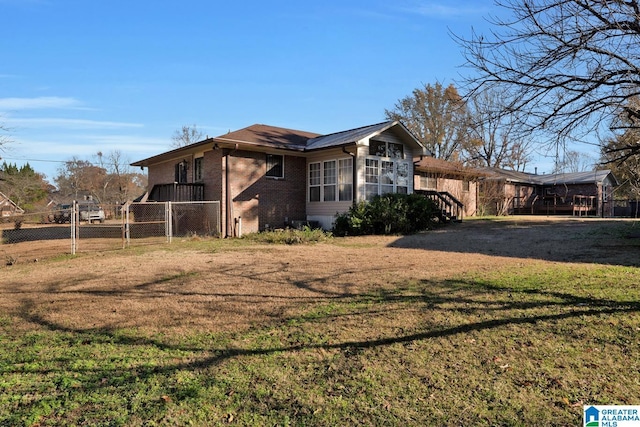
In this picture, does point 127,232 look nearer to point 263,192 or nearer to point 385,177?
point 263,192

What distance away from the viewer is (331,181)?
58.1 ft

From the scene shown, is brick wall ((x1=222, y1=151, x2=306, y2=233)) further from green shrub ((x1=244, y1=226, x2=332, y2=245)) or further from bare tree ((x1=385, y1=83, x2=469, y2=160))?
bare tree ((x1=385, y1=83, x2=469, y2=160))

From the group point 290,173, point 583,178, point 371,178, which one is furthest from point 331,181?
point 583,178

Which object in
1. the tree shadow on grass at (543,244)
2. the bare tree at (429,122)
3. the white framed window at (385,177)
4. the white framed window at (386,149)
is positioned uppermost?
the bare tree at (429,122)

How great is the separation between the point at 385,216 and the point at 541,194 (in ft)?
88.0

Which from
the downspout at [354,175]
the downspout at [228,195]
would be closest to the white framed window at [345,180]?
the downspout at [354,175]

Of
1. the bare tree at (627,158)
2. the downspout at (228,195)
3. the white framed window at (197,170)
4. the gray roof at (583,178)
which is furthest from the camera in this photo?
the gray roof at (583,178)

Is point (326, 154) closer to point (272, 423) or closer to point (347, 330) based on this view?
point (347, 330)

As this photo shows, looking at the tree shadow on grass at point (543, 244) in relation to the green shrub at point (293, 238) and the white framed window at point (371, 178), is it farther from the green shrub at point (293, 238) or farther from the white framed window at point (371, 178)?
the white framed window at point (371, 178)

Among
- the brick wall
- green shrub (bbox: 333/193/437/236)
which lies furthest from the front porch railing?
green shrub (bbox: 333/193/437/236)

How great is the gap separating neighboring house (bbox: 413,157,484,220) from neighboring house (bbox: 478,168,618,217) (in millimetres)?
1705

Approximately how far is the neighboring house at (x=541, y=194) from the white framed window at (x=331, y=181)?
51.0 ft

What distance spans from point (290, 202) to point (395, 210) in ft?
16.6

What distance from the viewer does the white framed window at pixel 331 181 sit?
1702 centimetres
